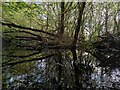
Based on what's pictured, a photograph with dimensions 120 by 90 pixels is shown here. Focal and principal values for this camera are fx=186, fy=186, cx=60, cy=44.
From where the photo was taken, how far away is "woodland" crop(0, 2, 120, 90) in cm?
168

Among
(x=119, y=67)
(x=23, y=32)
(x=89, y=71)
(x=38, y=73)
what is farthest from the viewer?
(x=23, y=32)

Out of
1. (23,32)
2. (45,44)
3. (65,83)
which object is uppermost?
(23,32)

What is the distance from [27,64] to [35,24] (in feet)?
3.32

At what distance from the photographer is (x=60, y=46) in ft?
9.68

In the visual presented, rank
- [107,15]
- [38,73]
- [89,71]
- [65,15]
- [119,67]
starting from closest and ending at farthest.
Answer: [38,73]
[89,71]
[119,67]
[65,15]
[107,15]

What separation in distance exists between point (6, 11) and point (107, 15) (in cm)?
171

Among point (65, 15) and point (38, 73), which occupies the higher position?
point (65, 15)

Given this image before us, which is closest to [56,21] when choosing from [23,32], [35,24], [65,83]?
[35,24]

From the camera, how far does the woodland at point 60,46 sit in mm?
1683

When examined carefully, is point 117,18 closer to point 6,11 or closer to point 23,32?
point 23,32

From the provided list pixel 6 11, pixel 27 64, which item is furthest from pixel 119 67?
pixel 6 11

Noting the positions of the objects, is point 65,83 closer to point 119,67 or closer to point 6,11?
point 119,67

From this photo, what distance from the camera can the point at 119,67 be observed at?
2.20 metres

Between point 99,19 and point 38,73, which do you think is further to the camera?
point 99,19
